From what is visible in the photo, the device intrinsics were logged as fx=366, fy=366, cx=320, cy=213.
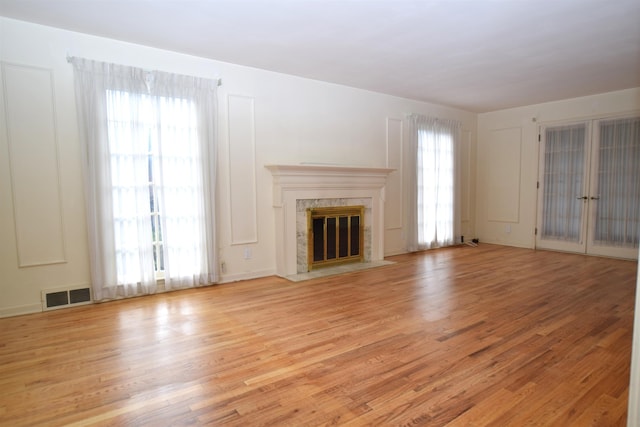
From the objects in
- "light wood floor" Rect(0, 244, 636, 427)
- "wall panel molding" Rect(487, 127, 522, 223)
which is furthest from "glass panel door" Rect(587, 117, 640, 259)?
"light wood floor" Rect(0, 244, 636, 427)

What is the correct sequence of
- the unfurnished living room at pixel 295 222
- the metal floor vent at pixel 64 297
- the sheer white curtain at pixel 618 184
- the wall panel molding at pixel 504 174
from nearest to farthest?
the unfurnished living room at pixel 295 222
the metal floor vent at pixel 64 297
the sheer white curtain at pixel 618 184
the wall panel molding at pixel 504 174

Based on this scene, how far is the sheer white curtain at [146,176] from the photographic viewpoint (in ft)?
12.4

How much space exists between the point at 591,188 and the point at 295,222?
5.21m

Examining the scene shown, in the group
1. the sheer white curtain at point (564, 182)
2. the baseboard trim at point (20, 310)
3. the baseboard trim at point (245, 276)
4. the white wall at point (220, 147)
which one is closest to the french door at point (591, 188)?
the sheer white curtain at point (564, 182)

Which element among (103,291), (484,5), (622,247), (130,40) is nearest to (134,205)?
(103,291)

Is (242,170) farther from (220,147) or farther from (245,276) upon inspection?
(245,276)

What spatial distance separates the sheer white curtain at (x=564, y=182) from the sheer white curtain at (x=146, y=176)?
19.9ft

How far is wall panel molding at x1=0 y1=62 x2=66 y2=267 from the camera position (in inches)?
137

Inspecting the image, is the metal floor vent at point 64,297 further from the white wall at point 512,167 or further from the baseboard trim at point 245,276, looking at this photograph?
the white wall at point 512,167

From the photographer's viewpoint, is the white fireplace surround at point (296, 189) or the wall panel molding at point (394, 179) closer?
the white fireplace surround at point (296, 189)

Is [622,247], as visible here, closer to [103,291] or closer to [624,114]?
[624,114]

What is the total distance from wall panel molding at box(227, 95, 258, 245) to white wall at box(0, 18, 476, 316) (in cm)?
1

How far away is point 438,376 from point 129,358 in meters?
2.15

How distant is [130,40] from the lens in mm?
3885
